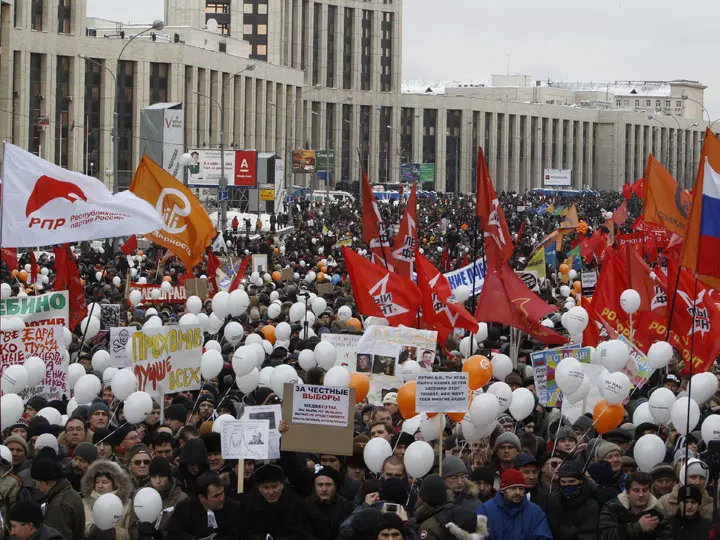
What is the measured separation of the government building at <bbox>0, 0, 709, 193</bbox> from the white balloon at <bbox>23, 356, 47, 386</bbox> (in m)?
33.4

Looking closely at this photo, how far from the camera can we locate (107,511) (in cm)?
773

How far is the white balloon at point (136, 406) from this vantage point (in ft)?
33.0

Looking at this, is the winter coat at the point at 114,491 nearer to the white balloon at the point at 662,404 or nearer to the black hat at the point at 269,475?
the black hat at the point at 269,475

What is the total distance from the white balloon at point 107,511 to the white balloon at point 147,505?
17cm

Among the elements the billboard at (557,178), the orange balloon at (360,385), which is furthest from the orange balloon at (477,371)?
the billboard at (557,178)

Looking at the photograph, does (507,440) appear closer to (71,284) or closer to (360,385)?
(360,385)

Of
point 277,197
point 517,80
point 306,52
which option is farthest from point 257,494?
point 517,80

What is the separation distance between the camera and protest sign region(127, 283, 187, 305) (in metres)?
20.2

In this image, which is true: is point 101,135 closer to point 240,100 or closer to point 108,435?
point 240,100

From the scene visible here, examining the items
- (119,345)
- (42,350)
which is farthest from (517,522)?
(119,345)

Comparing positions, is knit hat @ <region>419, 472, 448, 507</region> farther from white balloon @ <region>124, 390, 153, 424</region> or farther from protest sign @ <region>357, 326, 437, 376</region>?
protest sign @ <region>357, 326, 437, 376</region>

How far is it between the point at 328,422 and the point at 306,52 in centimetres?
9067

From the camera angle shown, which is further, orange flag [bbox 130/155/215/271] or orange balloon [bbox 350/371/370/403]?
orange flag [bbox 130/155/215/271]

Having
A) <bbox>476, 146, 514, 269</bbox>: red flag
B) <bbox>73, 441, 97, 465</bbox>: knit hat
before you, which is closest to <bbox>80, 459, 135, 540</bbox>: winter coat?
<bbox>73, 441, 97, 465</bbox>: knit hat
